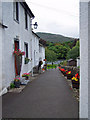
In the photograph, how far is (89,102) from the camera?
7.16 feet

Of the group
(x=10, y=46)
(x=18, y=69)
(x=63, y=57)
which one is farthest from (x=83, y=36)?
(x=63, y=57)

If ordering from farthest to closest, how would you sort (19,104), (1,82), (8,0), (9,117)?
1. (8,0)
2. (1,82)
3. (19,104)
4. (9,117)

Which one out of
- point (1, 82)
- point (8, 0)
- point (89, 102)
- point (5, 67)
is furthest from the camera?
point (8, 0)

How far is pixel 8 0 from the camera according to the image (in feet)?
17.2

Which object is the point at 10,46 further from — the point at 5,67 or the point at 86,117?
the point at 86,117

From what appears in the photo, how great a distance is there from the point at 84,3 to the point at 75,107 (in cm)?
285

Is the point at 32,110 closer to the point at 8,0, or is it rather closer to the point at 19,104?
the point at 19,104

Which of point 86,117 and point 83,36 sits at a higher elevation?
point 83,36

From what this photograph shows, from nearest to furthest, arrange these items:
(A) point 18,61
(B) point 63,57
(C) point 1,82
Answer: (C) point 1,82
(A) point 18,61
(B) point 63,57

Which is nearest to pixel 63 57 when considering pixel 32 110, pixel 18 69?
pixel 18 69

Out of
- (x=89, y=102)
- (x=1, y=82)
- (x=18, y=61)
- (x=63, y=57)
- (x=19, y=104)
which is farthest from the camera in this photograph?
(x=63, y=57)

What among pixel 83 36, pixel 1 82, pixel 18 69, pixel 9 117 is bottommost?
pixel 9 117

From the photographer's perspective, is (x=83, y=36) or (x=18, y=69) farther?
(x=18, y=69)

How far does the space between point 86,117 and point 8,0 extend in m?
5.75
